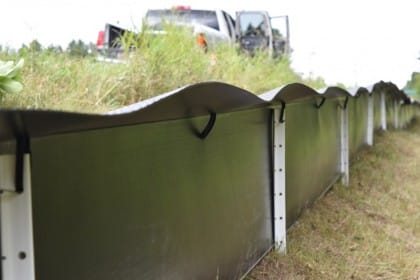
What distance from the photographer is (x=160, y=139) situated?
179 cm

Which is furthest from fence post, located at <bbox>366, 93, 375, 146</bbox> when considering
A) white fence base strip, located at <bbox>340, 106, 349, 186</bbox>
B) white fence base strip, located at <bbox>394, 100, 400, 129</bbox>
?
white fence base strip, located at <bbox>394, 100, 400, 129</bbox>

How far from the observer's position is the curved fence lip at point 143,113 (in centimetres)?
94

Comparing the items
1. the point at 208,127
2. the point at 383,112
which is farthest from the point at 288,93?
the point at 383,112

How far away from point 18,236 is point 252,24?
10.6 m

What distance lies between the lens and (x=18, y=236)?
112cm

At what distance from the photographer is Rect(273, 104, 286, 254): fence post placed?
314 cm

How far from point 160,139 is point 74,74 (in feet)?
5.17

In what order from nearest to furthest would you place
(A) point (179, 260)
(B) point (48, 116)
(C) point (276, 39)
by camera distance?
(B) point (48, 116) < (A) point (179, 260) < (C) point (276, 39)

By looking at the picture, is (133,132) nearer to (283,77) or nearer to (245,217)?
(245,217)

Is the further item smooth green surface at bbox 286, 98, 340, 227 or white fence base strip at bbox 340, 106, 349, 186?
white fence base strip at bbox 340, 106, 349, 186

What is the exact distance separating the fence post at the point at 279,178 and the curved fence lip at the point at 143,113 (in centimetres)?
77

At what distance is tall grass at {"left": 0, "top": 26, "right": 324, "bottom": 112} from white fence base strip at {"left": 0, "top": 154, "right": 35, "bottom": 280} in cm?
118

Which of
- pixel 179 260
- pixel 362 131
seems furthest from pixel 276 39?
pixel 179 260

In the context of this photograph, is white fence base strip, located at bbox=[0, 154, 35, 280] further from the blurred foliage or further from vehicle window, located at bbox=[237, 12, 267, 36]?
vehicle window, located at bbox=[237, 12, 267, 36]
